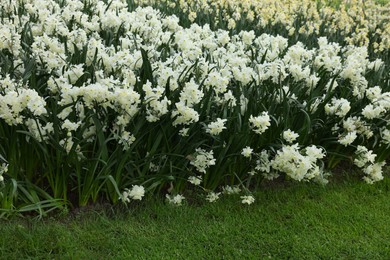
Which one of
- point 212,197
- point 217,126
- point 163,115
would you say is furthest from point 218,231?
point 163,115

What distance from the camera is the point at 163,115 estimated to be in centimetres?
357

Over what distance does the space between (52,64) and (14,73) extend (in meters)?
0.29

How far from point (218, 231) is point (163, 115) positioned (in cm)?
86

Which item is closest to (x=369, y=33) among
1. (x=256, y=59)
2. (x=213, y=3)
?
(x=213, y=3)

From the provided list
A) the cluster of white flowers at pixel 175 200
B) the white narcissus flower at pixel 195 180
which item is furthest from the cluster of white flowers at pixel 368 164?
the cluster of white flowers at pixel 175 200

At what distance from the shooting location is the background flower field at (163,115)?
331cm

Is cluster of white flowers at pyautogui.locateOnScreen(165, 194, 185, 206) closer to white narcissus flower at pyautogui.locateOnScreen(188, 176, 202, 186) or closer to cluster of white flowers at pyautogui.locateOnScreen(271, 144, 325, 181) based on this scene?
white narcissus flower at pyautogui.locateOnScreen(188, 176, 202, 186)

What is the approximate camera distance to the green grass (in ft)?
10.2

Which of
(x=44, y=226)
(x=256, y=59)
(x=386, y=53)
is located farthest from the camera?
(x=386, y=53)

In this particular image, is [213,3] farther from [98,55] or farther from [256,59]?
[98,55]

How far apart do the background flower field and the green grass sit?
0.45ft

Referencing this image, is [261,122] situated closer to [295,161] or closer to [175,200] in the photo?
[295,161]

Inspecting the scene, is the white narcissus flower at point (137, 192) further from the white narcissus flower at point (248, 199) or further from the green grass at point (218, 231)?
the white narcissus flower at point (248, 199)

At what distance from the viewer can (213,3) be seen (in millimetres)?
7371
